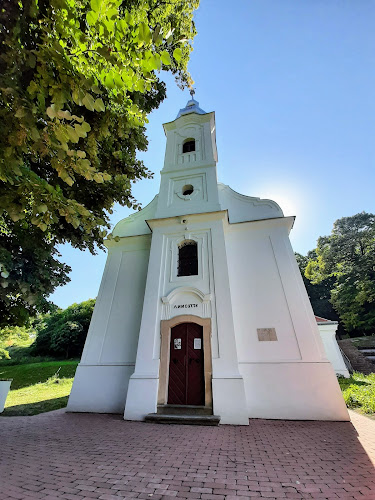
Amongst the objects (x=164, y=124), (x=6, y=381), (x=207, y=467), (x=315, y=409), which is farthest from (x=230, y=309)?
(x=164, y=124)

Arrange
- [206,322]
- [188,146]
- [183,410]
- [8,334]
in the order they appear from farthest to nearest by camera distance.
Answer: [188,146] < [8,334] < [206,322] < [183,410]

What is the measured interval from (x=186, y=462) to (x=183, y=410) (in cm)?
322

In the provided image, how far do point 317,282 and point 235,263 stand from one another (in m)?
33.0

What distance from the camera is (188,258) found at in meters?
9.37

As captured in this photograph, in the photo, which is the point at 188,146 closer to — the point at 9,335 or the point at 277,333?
the point at 277,333

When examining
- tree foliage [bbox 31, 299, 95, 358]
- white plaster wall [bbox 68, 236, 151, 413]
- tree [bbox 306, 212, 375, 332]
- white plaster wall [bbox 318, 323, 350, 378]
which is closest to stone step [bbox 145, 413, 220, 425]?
white plaster wall [bbox 68, 236, 151, 413]

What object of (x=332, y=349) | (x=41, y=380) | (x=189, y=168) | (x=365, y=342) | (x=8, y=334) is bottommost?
(x=41, y=380)

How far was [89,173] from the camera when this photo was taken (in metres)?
2.78

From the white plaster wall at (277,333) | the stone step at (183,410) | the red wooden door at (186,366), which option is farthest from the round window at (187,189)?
the stone step at (183,410)

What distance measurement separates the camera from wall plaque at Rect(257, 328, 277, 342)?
7680mm

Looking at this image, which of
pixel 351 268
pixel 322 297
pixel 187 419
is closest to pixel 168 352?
pixel 187 419

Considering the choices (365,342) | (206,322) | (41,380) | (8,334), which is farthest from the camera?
(365,342)

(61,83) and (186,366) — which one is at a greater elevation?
(61,83)

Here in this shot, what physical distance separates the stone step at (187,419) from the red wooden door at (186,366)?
738 millimetres
